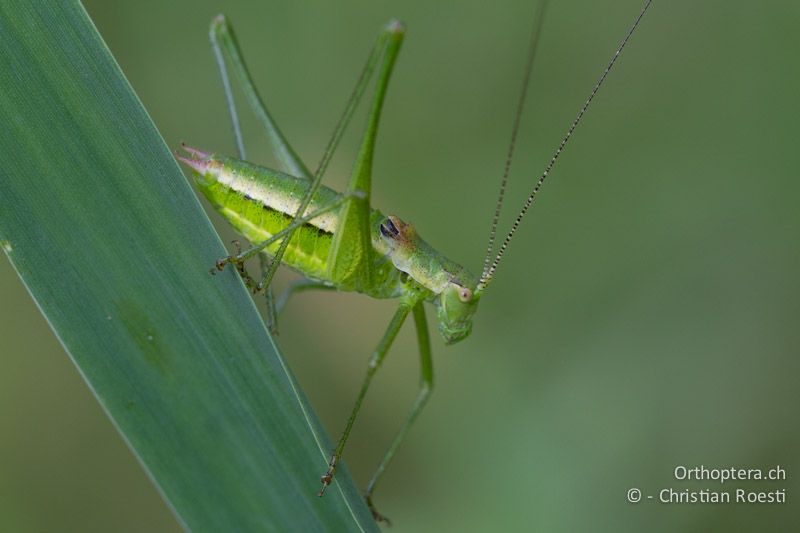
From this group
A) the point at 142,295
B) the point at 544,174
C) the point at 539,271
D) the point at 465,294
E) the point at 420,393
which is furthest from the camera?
the point at 539,271

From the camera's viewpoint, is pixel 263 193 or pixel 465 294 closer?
pixel 263 193

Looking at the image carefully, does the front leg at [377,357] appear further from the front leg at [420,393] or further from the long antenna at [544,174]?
the long antenna at [544,174]

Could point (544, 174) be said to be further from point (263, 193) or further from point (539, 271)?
point (539, 271)

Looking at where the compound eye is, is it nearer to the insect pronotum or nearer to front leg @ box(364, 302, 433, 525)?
the insect pronotum

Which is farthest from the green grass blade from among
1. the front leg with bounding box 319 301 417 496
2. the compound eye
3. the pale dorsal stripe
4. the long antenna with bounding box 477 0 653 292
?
the compound eye

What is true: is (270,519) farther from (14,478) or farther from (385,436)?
(14,478)

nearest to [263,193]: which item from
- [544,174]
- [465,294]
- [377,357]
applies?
[377,357]

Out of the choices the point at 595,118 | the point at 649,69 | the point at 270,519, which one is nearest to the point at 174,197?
the point at 270,519
